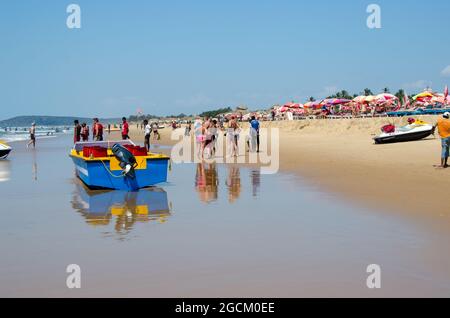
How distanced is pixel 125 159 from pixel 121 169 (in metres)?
0.36

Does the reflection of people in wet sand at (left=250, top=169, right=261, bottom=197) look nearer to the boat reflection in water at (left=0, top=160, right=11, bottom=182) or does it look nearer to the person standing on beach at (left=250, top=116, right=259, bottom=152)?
the person standing on beach at (left=250, top=116, right=259, bottom=152)

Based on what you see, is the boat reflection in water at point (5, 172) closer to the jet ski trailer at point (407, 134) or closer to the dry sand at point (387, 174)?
the dry sand at point (387, 174)

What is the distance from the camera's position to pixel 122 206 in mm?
10234

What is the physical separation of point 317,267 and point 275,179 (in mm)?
8184

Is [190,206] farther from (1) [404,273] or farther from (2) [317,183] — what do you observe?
(1) [404,273]

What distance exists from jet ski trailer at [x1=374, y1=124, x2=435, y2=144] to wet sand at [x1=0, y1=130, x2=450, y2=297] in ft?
42.4

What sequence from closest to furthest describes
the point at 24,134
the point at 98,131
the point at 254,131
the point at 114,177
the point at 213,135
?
1. the point at 114,177
2. the point at 98,131
3. the point at 213,135
4. the point at 254,131
5. the point at 24,134

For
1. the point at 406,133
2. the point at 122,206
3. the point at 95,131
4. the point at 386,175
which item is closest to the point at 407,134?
the point at 406,133

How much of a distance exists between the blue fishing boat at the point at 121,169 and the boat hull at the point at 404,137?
13618 millimetres

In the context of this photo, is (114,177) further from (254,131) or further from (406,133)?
(406,133)

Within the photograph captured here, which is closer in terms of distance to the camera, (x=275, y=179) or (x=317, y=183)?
(x=317, y=183)

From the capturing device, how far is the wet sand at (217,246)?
17.4 feet
